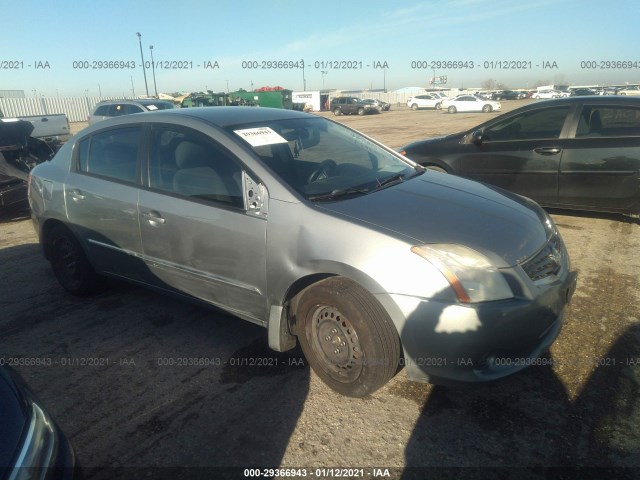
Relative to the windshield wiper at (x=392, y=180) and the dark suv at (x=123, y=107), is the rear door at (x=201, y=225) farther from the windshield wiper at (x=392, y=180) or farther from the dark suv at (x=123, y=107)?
the dark suv at (x=123, y=107)

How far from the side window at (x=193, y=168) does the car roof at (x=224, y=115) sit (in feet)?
0.47

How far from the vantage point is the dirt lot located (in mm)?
2207

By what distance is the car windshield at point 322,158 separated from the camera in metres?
2.92

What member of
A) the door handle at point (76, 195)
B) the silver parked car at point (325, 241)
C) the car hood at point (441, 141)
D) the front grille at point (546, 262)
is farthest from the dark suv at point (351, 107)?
the front grille at point (546, 262)

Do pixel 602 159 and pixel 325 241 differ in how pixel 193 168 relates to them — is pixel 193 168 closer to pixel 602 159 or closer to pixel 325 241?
pixel 325 241

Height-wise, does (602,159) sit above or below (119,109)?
A: below

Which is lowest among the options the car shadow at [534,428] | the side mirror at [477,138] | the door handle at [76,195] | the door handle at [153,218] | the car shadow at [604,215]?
the car shadow at [534,428]

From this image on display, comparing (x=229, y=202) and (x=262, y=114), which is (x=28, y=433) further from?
(x=262, y=114)

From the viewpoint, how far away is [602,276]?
13.7ft

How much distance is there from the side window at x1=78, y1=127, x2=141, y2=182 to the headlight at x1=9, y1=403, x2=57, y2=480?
2.11 metres

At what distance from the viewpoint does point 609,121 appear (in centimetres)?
539

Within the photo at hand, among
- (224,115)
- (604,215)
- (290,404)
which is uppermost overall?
(224,115)

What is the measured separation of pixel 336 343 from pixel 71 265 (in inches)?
109

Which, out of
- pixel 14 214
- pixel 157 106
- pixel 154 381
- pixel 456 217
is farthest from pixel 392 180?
pixel 157 106
